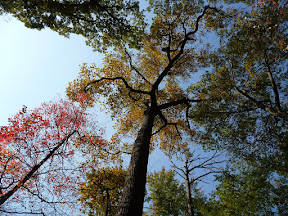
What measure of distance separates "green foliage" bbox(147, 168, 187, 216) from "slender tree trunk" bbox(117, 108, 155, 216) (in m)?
13.6

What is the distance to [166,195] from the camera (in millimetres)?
16719

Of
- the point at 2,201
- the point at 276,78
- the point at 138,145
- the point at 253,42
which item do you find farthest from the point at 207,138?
the point at 2,201

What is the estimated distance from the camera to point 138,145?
482 cm

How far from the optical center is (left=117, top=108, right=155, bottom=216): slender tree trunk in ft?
9.42

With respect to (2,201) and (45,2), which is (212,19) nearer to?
(45,2)

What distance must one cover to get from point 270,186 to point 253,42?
38.8 ft

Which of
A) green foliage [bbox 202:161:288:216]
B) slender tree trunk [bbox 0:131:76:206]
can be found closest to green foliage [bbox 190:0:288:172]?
green foliage [bbox 202:161:288:216]

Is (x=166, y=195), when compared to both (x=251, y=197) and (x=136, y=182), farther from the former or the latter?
(x=136, y=182)

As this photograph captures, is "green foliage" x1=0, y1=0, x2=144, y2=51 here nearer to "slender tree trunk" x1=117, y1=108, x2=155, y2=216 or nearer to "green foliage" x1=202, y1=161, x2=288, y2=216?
"slender tree trunk" x1=117, y1=108, x2=155, y2=216

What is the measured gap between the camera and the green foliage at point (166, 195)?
15.7 m

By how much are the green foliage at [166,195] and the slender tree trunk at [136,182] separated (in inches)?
535

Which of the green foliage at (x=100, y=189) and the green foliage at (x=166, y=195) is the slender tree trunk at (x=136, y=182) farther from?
the green foliage at (x=166, y=195)

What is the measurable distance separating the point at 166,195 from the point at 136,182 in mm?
15778

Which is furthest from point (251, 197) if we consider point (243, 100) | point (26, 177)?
point (26, 177)
